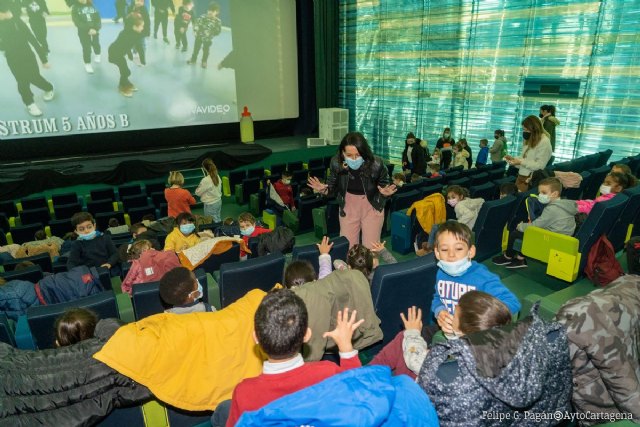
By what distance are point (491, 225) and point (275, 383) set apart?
370cm

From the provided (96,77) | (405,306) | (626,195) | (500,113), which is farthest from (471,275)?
(96,77)

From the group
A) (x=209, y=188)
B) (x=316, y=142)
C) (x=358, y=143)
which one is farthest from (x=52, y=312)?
(x=316, y=142)

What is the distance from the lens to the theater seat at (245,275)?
119 inches

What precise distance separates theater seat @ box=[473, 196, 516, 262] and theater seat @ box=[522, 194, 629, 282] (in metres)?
0.42

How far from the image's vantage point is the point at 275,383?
1.45 meters

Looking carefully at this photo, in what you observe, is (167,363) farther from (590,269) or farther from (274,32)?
(274,32)

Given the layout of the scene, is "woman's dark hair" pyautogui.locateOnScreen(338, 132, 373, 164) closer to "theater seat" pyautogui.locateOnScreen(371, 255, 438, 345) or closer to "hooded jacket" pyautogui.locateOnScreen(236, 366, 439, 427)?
"theater seat" pyautogui.locateOnScreen(371, 255, 438, 345)

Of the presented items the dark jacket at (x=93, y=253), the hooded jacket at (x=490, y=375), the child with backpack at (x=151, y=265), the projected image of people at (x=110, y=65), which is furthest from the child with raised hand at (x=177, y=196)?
the hooded jacket at (x=490, y=375)

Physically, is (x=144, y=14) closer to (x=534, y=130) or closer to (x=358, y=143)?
(x=358, y=143)

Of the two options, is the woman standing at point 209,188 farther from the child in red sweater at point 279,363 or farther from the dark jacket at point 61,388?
the child in red sweater at point 279,363

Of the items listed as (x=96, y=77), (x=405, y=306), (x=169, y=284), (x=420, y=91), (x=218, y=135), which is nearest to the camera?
(x=169, y=284)

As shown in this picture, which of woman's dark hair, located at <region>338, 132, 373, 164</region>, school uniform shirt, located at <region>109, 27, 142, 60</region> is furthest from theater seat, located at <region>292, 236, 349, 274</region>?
school uniform shirt, located at <region>109, 27, 142, 60</region>

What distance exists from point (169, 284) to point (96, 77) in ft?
31.2

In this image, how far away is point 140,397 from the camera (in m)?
1.85
